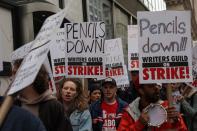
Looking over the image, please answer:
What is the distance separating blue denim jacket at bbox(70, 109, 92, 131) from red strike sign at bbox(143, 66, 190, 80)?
802mm

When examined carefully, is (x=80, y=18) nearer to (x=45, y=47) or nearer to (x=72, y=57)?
(x=72, y=57)

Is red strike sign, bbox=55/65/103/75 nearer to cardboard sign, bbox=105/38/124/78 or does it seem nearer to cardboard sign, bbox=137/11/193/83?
cardboard sign, bbox=137/11/193/83

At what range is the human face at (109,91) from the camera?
22.2 ft

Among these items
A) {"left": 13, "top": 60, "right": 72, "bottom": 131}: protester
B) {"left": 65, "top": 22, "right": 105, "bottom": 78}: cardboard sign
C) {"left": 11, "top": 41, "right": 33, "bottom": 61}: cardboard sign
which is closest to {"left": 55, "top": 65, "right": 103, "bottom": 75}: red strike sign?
{"left": 65, "top": 22, "right": 105, "bottom": 78}: cardboard sign

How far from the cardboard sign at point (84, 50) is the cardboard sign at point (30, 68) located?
403cm

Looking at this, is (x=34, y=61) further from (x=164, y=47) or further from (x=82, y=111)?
(x=82, y=111)

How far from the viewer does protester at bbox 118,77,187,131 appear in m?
4.72

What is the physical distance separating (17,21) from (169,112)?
22.6 ft

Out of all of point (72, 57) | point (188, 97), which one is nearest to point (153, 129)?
point (72, 57)

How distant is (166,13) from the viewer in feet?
18.0

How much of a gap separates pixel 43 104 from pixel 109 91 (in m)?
2.53

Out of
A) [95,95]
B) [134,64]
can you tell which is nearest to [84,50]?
[95,95]

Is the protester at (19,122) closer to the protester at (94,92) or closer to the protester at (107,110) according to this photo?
→ the protester at (107,110)

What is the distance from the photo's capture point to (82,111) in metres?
5.66
